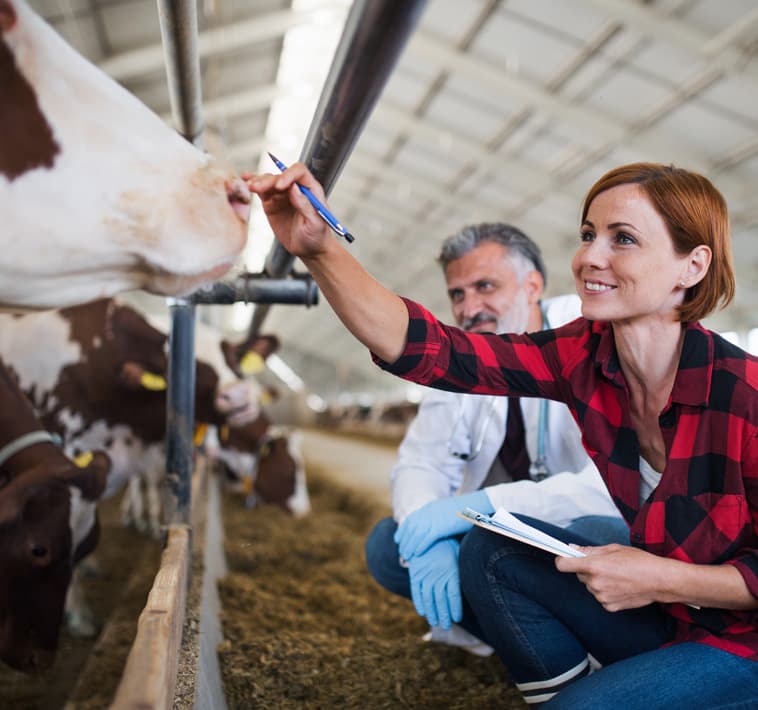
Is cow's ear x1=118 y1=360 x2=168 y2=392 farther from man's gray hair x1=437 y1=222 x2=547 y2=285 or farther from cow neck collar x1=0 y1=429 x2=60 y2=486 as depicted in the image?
man's gray hair x1=437 y1=222 x2=547 y2=285

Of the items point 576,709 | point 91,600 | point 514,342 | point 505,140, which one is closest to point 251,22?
point 505,140

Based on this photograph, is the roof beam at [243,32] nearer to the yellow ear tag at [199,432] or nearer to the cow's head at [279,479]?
the cow's head at [279,479]

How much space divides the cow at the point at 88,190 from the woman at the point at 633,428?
0.49 ft

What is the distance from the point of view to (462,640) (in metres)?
1.82

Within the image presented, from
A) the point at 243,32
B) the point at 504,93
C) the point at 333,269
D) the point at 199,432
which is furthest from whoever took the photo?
the point at 504,93

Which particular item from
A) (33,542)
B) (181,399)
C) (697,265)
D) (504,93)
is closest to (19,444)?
(33,542)

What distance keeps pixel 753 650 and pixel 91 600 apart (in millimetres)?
2926

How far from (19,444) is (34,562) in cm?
37

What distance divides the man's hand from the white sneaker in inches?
27.6

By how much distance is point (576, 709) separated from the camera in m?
1.16

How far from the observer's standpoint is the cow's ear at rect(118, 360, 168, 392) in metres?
3.45

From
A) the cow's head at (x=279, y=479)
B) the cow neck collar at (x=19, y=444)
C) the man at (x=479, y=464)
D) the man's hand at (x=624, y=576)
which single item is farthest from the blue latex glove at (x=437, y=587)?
the cow's head at (x=279, y=479)

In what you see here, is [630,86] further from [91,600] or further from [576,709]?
[576,709]

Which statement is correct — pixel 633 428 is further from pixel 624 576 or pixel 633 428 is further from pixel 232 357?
pixel 232 357
